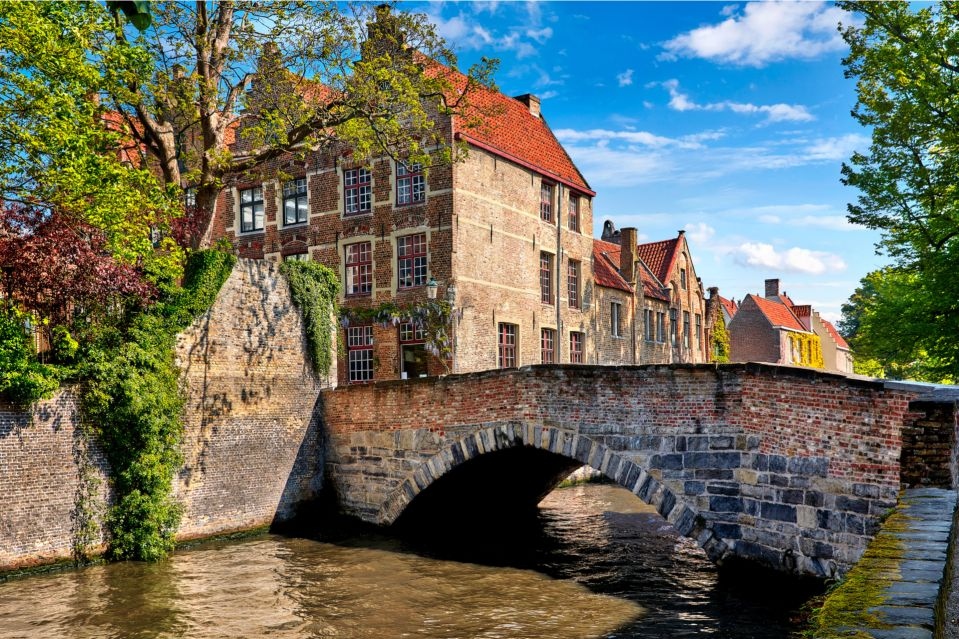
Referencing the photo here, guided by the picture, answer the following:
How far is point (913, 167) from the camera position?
17188mm

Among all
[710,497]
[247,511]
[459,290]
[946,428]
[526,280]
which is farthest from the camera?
[526,280]

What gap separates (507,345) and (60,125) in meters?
14.1

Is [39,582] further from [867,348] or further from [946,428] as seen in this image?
[867,348]

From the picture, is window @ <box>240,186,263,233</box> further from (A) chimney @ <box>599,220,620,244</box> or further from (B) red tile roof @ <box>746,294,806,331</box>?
(B) red tile roof @ <box>746,294,806,331</box>

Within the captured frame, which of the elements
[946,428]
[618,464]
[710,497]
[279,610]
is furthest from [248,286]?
[946,428]

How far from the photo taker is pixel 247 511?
15.8 m

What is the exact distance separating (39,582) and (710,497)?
1057 cm

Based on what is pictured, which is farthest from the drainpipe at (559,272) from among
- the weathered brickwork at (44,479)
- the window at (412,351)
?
the weathered brickwork at (44,479)

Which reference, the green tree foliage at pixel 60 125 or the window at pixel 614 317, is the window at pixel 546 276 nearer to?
the window at pixel 614 317

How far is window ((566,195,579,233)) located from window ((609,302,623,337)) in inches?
162

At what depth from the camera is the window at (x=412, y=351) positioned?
2130cm

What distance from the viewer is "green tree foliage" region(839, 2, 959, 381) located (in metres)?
15.8

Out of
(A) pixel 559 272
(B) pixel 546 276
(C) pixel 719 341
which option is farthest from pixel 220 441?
(C) pixel 719 341

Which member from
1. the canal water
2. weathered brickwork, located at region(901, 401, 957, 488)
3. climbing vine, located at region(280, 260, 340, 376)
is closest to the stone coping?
weathered brickwork, located at region(901, 401, 957, 488)
